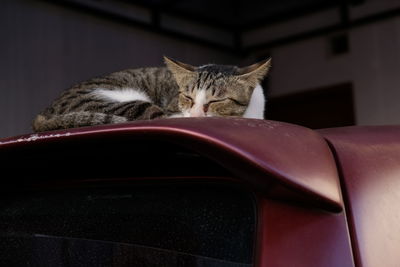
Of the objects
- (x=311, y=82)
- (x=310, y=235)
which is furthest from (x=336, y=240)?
(x=311, y=82)

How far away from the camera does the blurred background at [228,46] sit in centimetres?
432

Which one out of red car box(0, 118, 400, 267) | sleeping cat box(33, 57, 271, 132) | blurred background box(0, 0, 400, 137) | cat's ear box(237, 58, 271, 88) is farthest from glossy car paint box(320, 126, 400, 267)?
blurred background box(0, 0, 400, 137)

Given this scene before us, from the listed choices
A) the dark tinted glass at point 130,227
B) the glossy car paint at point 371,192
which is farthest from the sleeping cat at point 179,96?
the glossy car paint at point 371,192

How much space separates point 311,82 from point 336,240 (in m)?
5.08

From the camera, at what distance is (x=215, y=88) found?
143cm

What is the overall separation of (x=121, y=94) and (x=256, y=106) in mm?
415

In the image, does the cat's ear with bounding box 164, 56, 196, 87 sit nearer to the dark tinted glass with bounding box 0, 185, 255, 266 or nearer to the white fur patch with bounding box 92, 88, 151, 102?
the white fur patch with bounding box 92, 88, 151, 102

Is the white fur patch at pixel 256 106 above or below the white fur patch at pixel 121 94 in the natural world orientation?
below

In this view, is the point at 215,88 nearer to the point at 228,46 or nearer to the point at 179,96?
the point at 179,96

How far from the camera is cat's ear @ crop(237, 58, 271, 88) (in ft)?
4.70

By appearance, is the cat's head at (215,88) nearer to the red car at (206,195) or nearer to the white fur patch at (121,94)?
the white fur patch at (121,94)

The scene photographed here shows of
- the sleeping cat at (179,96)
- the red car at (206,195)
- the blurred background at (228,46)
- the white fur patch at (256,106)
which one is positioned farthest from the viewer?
the blurred background at (228,46)

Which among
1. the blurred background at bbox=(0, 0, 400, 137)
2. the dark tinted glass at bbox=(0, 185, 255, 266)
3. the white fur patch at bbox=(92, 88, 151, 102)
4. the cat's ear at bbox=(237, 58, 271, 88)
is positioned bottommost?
the dark tinted glass at bbox=(0, 185, 255, 266)

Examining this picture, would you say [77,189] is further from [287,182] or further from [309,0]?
[309,0]
